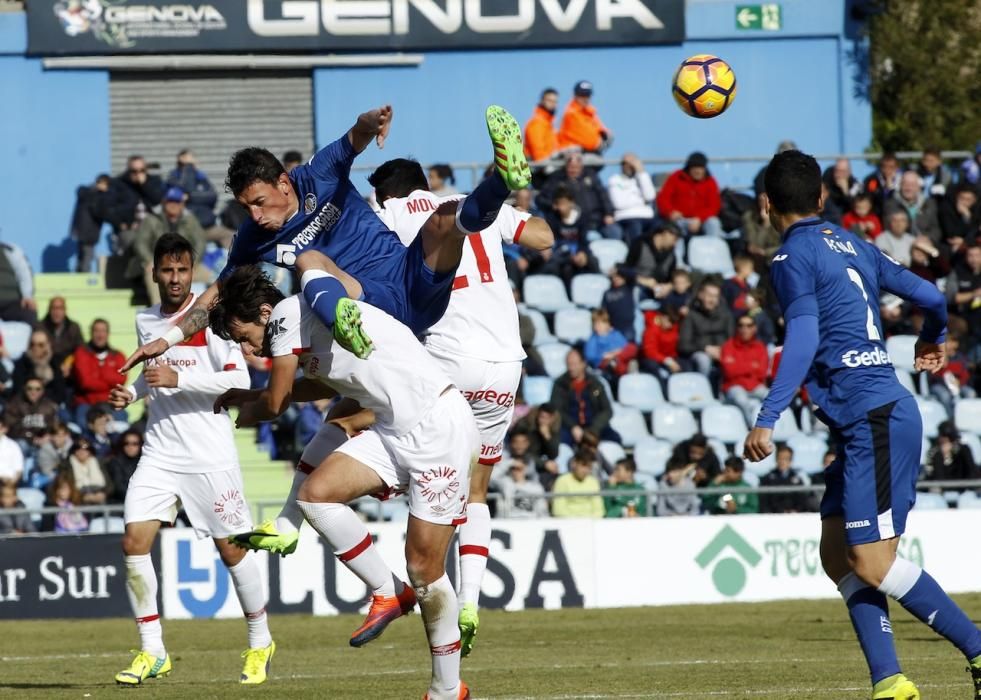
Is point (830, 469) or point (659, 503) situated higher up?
point (830, 469)

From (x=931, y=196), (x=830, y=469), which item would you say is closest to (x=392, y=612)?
(x=830, y=469)

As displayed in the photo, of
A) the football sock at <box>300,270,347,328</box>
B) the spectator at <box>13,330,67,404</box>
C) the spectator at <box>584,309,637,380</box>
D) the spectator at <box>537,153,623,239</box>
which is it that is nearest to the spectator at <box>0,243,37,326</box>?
the spectator at <box>13,330,67,404</box>

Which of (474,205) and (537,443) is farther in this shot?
(537,443)

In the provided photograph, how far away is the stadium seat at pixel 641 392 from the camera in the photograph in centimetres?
2036

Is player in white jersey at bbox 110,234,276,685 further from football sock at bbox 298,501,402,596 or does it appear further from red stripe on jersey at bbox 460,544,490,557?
football sock at bbox 298,501,402,596

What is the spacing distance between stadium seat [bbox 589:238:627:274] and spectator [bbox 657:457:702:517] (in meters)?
3.91

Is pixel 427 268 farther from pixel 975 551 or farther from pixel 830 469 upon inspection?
pixel 975 551

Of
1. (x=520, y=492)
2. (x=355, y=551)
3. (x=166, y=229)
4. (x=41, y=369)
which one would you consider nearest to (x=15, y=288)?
(x=166, y=229)

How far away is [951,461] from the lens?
18.7m

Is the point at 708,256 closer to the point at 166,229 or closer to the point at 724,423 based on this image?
the point at 724,423

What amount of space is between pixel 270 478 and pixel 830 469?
12.4 metres

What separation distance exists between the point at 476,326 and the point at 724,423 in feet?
32.7

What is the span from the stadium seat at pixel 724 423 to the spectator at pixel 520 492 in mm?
Answer: 2615

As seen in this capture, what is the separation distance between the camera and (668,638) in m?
13.4
